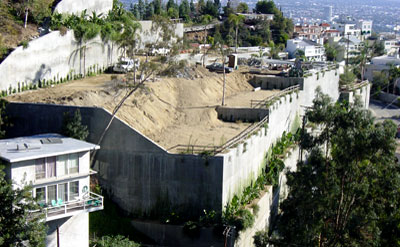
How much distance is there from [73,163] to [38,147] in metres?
1.48

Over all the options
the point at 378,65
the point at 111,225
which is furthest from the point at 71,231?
the point at 378,65

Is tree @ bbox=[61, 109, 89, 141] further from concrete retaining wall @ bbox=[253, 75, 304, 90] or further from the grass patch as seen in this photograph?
concrete retaining wall @ bbox=[253, 75, 304, 90]

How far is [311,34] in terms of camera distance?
12325 centimetres

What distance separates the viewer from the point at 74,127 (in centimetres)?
2605

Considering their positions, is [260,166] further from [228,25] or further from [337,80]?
[228,25]

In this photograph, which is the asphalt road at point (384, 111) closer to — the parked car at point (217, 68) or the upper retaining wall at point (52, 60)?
the parked car at point (217, 68)

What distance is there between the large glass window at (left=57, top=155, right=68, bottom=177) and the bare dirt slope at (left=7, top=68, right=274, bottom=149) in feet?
20.2

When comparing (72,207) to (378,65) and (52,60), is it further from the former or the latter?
(378,65)

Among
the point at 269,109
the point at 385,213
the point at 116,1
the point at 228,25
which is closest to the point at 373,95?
the point at 228,25

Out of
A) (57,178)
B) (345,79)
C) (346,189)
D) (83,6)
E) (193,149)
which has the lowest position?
(346,189)

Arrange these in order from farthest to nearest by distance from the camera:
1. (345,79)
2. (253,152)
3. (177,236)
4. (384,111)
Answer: (384,111) → (345,79) → (253,152) → (177,236)

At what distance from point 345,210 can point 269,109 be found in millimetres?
9356

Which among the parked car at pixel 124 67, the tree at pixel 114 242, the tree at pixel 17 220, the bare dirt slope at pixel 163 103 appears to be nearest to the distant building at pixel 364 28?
the parked car at pixel 124 67

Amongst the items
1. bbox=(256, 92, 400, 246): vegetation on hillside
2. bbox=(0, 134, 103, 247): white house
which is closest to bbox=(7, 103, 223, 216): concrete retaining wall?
bbox=(0, 134, 103, 247): white house
